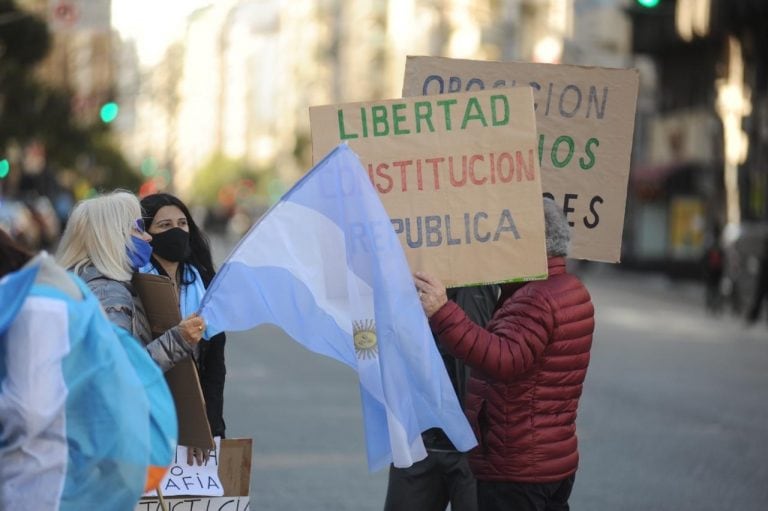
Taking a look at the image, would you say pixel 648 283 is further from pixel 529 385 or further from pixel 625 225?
pixel 529 385

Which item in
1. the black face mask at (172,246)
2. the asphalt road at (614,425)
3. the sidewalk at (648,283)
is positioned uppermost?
the black face mask at (172,246)

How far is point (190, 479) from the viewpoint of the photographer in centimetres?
621

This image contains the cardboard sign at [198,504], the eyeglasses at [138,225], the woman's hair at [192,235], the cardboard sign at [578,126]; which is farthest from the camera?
the cardboard sign at [578,126]

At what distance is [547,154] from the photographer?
23.4 feet

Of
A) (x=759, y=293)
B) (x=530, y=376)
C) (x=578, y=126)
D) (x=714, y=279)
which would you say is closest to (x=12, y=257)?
(x=530, y=376)

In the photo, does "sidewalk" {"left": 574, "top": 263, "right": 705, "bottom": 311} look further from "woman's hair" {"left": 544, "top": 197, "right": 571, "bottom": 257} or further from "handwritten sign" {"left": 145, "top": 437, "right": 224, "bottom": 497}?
"handwritten sign" {"left": 145, "top": 437, "right": 224, "bottom": 497}

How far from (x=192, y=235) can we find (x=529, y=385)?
5.26ft

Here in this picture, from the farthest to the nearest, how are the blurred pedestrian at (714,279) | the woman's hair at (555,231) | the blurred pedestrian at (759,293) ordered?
the blurred pedestrian at (714,279) → the blurred pedestrian at (759,293) → the woman's hair at (555,231)

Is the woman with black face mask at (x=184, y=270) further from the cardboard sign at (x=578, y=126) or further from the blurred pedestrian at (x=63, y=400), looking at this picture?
the blurred pedestrian at (x=63, y=400)

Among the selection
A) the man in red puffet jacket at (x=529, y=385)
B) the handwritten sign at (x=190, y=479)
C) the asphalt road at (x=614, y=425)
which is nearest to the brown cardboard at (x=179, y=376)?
the handwritten sign at (x=190, y=479)

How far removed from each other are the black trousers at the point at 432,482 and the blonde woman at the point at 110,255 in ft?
3.74

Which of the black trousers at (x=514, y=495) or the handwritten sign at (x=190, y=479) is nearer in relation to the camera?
the black trousers at (x=514, y=495)

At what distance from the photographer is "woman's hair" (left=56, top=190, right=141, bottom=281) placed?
582cm

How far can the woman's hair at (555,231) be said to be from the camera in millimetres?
6039
